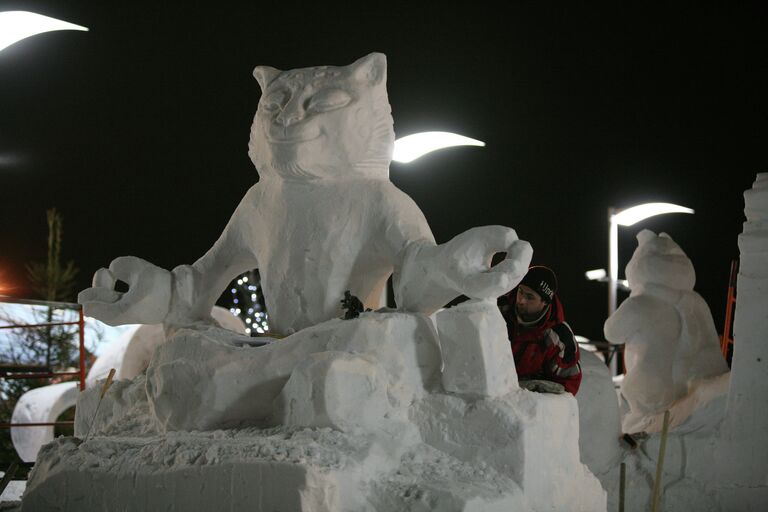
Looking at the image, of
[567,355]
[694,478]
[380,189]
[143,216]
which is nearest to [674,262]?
[694,478]

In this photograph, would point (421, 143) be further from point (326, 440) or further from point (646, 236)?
point (326, 440)

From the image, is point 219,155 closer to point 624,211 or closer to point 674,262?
point 624,211

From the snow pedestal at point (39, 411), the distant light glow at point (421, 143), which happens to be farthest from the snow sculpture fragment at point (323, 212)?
the snow pedestal at point (39, 411)

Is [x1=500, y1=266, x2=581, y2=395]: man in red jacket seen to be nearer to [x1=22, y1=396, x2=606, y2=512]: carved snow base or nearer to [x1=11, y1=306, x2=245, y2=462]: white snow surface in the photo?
[x1=22, y1=396, x2=606, y2=512]: carved snow base

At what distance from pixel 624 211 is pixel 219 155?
378 cm

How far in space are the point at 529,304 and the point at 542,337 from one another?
18 centimetres

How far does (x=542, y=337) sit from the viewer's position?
5484 mm

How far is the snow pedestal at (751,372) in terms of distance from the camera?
6059 millimetres

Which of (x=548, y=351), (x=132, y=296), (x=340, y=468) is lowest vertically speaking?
(x=340, y=468)

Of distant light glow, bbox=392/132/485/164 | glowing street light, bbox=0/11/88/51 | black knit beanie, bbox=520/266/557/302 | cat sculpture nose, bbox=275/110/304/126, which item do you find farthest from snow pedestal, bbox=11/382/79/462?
black knit beanie, bbox=520/266/557/302

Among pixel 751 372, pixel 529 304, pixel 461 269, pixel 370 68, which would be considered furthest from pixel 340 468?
pixel 751 372

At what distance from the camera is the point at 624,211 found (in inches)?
398

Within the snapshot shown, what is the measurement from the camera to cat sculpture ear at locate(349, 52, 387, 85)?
5.41 meters

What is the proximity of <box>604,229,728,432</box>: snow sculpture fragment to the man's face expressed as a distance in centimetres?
182
